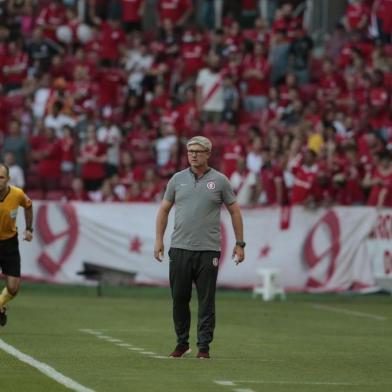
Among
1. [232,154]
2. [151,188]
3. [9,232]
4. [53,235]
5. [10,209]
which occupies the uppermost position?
[232,154]

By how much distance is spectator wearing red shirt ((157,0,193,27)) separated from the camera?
3672 cm

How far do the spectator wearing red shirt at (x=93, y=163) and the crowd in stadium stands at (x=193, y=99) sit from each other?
3 centimetres

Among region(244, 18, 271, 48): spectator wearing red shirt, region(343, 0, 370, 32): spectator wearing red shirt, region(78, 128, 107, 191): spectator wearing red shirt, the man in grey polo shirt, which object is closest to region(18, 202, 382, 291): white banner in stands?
region(78, 128, 107, 191): spectator wearing red shirt

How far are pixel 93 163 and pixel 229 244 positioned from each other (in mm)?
5219

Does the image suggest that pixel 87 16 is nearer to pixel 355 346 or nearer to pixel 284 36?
pixel 284 36

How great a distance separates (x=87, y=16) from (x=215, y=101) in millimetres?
6593

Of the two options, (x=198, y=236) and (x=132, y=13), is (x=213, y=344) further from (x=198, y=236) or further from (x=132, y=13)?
(x=132, y=13)

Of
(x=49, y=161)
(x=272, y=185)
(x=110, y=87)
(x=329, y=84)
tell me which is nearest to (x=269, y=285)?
(x=272, y=185)

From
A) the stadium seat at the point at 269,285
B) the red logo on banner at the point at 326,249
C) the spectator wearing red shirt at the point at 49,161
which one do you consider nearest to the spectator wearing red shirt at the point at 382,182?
the red logo on banner at the point at 326,249

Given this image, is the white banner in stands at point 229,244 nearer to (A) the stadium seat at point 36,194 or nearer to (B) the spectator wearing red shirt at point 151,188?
(B) the spectator wearing red shirt at point 151,188

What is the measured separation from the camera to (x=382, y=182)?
1062 inches

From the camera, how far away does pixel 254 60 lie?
33656 millimetres

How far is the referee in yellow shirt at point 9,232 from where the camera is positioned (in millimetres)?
17561

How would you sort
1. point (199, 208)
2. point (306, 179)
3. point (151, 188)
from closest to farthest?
point (199, 208) → point (306, 179) → point (151, 188)
